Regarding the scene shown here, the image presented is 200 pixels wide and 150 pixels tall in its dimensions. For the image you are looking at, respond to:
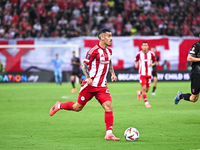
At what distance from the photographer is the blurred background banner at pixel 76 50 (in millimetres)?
30188

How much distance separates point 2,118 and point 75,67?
13.9m

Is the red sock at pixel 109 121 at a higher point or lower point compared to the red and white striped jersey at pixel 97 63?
lower

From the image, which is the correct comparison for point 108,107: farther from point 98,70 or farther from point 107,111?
point 98,70

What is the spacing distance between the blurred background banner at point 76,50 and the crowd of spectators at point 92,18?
27.8 inches

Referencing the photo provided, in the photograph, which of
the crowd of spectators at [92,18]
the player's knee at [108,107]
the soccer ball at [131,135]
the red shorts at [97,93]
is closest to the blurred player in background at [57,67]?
the crowd of spectators at [92,18]

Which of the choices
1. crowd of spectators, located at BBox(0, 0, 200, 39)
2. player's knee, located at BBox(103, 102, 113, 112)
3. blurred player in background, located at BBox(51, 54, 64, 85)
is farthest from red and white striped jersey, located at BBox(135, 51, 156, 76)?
crowd of spectators, located at BBox(0, 0, 200, 39)

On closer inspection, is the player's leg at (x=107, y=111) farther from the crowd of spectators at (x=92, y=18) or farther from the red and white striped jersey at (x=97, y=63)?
the crowd of spectators at (x=92, y=18)

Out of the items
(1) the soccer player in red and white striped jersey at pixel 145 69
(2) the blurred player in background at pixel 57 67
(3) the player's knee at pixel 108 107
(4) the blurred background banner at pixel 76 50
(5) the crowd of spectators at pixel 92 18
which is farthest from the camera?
(5) the crowd of spectators at pixel 92 18

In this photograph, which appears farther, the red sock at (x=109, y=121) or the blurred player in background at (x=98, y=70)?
the blurred player in background at (x=98, y=70)

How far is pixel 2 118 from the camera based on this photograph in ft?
36.8

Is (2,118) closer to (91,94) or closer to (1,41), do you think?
(91,94)

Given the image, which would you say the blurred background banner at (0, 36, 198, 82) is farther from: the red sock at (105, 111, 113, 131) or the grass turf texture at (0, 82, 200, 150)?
the red sock at (105, 111, 113, 131)

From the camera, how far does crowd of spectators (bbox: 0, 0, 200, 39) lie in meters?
30.9

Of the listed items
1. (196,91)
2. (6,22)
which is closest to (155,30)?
(6,22)
